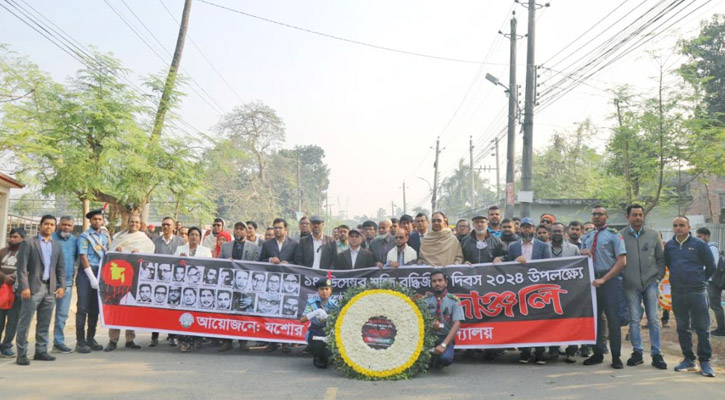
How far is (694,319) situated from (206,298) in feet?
20.7

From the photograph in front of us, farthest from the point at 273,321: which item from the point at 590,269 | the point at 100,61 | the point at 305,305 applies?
the point at 100,61

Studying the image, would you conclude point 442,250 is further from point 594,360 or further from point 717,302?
point 717,302

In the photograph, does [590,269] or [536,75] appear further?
[536,75]

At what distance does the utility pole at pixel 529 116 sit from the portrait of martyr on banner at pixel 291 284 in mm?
8076

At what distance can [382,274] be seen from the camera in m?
7.52

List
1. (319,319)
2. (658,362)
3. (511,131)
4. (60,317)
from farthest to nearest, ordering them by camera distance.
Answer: (511,131) < (60,317) < (319,319) < (658,362)

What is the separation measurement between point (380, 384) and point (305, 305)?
7.10ft

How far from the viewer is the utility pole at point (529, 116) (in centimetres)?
1426

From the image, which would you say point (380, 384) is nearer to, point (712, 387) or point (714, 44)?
point (712, 387)

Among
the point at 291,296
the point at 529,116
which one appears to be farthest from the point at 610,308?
the point at 529,116

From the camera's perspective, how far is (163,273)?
26.3 feet

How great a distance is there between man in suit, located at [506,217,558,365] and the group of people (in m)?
0.01

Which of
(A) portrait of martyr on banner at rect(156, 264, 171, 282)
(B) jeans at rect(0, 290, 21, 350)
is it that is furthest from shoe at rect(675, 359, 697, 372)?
(B) jeans at rect(0, 290, 21, 350)

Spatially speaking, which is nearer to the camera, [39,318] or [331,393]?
[331,393]
